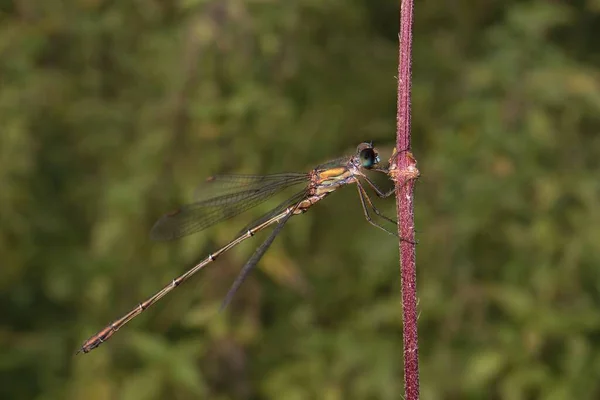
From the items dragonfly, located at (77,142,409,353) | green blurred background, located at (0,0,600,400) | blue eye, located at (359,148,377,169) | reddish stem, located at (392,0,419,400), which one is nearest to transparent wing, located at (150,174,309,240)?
dragonfly, located at (77,142,409,353)

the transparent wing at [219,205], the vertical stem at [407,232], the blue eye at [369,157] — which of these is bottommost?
the vertical stem at [407,232]

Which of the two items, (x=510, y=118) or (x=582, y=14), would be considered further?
(x=582, y=14)

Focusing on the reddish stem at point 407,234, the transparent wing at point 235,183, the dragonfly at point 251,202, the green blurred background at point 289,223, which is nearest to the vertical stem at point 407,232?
the reddish stem at point 407,234

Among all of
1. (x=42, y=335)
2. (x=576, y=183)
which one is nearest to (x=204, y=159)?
(x=42, y=335)

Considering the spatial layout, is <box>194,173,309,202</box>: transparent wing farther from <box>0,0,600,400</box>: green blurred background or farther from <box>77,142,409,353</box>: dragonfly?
<box>0,0,600,400</box>: green blurred background

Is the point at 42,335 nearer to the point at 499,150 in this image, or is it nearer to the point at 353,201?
the point at 353,201

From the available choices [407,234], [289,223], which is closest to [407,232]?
[407,234]

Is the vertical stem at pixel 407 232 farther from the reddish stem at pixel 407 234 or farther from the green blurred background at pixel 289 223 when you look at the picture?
the green blurred background at pixel 289 223
